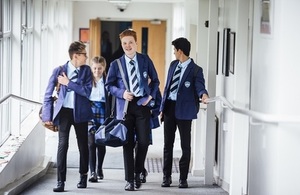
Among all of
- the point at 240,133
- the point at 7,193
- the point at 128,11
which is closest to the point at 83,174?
the point at 7,193

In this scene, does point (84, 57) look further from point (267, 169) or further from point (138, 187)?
point (267, 169)

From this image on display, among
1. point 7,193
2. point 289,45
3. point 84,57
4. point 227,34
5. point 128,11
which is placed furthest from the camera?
point 128,11

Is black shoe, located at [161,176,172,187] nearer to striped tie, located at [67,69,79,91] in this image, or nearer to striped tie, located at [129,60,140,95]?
striped tie, located at [129,60,140,95]

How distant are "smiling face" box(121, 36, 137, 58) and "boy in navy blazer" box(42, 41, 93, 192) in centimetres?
43

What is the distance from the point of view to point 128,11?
806 inches

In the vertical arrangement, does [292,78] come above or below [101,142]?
above

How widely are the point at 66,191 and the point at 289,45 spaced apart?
127 inches

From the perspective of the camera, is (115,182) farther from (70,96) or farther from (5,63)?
(5,63)

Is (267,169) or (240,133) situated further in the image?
(240,133)

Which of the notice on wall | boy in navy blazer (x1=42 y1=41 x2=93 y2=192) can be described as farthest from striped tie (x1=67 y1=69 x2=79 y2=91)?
the notice on wall

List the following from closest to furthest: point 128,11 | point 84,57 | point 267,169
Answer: point 267,169 → point 84,57 → point 128,11

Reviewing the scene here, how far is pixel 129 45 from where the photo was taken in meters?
8.14

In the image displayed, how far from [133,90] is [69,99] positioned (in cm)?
67

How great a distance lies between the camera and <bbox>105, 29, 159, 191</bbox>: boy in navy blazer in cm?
811
